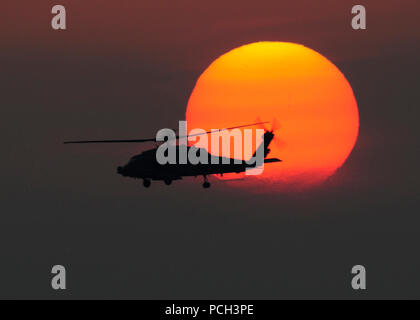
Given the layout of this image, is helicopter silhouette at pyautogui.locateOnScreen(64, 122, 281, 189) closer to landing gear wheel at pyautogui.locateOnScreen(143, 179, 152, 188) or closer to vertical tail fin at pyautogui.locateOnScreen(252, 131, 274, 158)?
landing gear wheel at pyautogui.locateOnScreen(143, 179, 152, 188)

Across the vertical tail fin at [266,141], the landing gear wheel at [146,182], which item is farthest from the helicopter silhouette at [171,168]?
the vertical tail fin at [266,141]

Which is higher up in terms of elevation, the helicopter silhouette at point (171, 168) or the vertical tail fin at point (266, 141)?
the vertical tail fin at point (266, 141)

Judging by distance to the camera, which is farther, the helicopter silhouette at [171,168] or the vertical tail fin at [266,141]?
the vertical tail fin at [266,141]

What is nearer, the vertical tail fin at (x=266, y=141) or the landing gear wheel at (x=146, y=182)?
the landing gear wheel at (x=146, y=182)

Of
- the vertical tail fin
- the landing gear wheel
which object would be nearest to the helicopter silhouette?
the landing gear wheel

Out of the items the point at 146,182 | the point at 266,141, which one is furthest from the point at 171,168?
the point at 266,141

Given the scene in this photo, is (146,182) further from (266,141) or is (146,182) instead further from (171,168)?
(266,141)

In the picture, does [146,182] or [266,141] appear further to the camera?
[266,141]

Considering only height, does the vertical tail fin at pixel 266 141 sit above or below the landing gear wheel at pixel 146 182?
above

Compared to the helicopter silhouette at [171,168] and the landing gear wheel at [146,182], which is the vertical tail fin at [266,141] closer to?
the helicopter silhouette at [171,168]
